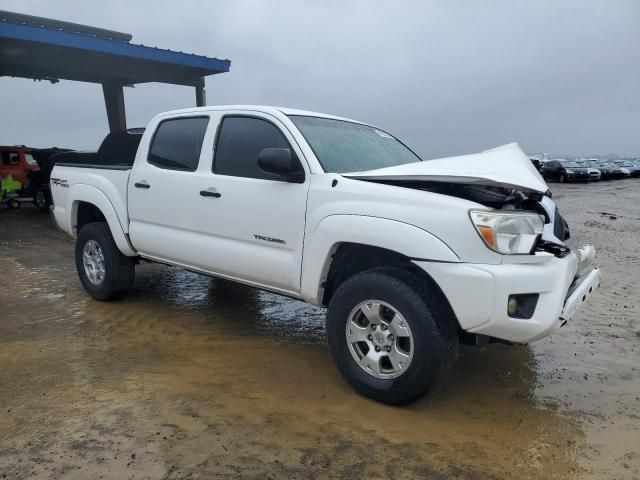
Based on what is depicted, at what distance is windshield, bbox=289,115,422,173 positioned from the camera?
3.91m

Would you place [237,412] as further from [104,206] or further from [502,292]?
[104,206]

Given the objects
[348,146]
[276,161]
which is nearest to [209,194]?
[276,161]

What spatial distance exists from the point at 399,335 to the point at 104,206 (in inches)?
137

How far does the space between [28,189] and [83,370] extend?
40.5ft

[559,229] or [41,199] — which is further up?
[559,229]

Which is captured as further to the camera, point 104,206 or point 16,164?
point 16,164

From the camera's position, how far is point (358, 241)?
3328mm

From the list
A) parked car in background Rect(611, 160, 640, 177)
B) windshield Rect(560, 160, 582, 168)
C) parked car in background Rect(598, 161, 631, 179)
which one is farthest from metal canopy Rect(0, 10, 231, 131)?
parked car in background Rect(611, 160, 640, 177)

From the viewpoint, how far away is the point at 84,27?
628 inches

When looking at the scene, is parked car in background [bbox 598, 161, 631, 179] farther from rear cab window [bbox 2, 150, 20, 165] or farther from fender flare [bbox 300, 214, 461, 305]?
fender flare [bbox 300, 214, 461, 305]

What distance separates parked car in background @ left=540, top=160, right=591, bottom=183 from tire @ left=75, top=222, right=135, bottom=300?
31.9m

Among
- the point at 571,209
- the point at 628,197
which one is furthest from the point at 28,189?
the point at 628,197

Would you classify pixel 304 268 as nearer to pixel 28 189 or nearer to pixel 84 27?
pixel 28 189

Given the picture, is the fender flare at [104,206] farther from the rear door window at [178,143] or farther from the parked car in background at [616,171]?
the parked car in background at [616,171]
